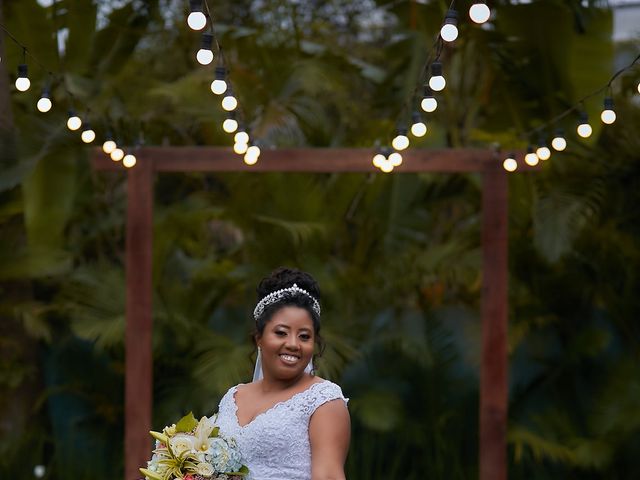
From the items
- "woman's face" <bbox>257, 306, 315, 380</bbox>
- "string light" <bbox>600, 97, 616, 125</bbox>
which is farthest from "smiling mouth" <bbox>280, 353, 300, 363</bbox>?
"string light" <bbox>600, 97, 616, 125</bbox>

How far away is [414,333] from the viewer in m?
8.49

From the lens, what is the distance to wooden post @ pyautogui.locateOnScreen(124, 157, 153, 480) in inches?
281


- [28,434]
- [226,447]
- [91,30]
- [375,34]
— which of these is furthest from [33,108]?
[375,34]

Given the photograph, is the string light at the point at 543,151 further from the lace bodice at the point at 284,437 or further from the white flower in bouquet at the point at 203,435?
the white flower in bouquet at the point at 203,435

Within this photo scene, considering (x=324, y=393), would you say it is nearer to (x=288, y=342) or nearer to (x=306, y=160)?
(x=288, y=342)

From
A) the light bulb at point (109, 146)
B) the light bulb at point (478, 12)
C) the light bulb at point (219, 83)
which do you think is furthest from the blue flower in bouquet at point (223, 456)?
the light bulb at point (109, 146)

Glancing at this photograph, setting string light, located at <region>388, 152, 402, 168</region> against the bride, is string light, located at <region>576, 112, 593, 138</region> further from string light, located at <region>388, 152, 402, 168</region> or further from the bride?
the bride

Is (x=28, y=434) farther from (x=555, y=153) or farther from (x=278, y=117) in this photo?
(x=555, y=153)

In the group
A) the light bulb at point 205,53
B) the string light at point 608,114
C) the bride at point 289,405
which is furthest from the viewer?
the string light at point 608,114

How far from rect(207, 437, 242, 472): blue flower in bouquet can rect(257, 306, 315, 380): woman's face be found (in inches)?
12.6

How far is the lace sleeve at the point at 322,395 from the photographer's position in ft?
11.8

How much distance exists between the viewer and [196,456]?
3.49 m

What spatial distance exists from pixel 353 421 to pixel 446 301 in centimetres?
151

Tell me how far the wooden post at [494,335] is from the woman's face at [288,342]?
3.62 metres
